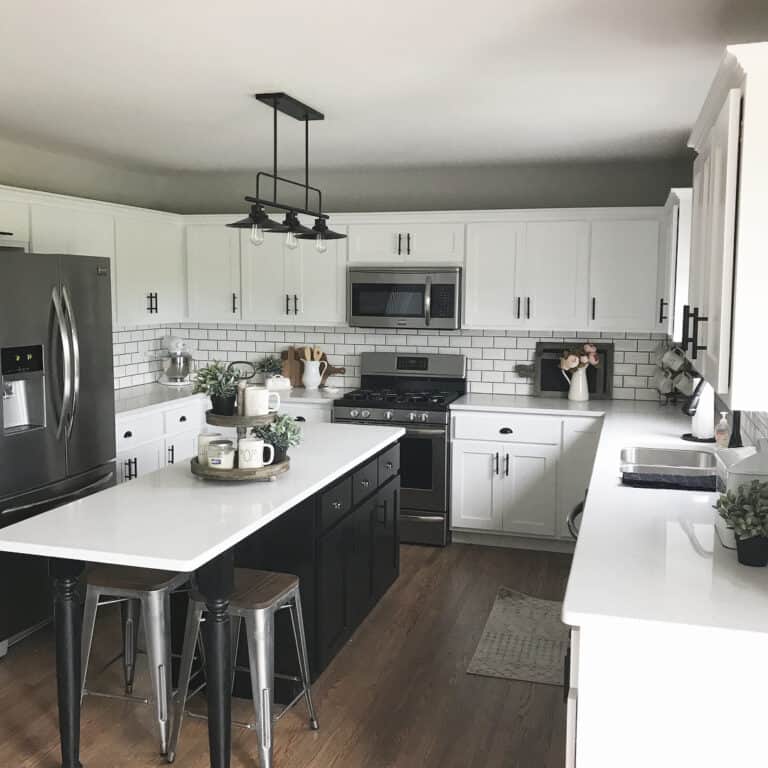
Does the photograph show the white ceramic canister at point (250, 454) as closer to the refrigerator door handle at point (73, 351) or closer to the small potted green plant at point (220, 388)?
the small potted green plant at point (220, 388)

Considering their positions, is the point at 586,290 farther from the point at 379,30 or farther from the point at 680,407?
the point at 379,30

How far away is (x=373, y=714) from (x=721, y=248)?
86.6 inches

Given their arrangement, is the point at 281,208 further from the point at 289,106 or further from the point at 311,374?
the point at 311,374

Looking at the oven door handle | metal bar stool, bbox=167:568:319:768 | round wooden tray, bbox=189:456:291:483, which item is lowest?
metal bar stool, bbox=167:568:319:768

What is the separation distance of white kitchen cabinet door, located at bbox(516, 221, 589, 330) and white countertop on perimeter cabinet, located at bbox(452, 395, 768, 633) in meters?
1.97

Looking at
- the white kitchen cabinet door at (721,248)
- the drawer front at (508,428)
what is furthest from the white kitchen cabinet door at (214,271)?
the white kitchen cabinet door at (721,248)

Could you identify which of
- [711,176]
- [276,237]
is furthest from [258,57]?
[276,237]

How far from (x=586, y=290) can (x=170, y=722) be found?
3607 mm

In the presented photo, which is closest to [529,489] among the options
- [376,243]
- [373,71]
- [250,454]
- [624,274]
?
[624,274]

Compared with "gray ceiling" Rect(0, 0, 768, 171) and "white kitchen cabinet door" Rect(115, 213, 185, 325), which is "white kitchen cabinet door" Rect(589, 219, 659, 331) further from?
"white kitchen cabinet door" Rect(115, 213, 185, 325)

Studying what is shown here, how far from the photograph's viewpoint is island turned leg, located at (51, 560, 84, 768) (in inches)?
108

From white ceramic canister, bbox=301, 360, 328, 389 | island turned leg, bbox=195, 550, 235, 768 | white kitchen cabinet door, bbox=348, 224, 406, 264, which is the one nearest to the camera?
island turned leg, bbox=195, 550, 235, 768

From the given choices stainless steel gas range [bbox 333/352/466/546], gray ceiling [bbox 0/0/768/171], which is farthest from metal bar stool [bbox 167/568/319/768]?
stainless steel gas range [bbox 333/352/466/546]

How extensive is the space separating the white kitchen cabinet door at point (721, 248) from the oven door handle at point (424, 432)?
2927 mm
